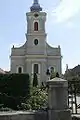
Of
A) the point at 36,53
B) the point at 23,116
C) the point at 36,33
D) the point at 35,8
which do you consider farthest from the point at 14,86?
the point at 35,8

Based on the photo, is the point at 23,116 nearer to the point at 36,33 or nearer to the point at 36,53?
the point at 36,53

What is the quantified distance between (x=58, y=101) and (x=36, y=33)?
51427mm

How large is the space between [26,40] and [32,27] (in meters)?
3.00

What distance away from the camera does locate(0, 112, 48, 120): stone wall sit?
8.35 meters

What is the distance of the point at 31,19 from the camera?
60.5 meters

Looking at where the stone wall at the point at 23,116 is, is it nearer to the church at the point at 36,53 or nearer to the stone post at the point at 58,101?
the stone post at the point at 58,101

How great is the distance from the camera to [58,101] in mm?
8633

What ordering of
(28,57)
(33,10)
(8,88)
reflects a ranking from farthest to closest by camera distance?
(33,10)
(28,57)
(8,88)

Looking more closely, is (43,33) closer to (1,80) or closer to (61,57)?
(61,57)

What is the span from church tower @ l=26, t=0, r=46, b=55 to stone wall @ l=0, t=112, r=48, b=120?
49.4 m

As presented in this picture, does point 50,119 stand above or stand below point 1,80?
below

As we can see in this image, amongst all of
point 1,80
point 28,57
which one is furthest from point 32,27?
point 1,80

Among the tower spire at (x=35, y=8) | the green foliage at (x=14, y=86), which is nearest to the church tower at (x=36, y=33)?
the tower spire at (x=35, y=8)

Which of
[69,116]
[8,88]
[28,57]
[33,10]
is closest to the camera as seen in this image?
[69,116]
